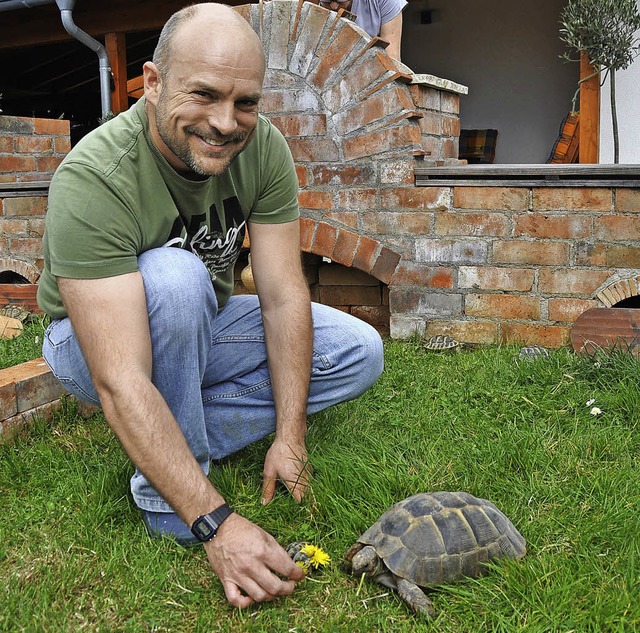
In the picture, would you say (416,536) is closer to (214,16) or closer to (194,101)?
(194,101)

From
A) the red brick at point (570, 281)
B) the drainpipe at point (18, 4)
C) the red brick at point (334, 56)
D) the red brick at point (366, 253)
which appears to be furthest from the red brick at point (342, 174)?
the drainpipe at point (18, 4)

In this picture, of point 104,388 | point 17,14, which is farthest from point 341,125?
point 17,14

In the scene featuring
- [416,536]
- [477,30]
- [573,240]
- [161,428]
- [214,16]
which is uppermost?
[477,30]

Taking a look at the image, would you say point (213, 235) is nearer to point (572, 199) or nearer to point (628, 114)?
point (572, 199)

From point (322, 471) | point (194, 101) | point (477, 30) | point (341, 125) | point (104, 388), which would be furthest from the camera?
point (477, 30)

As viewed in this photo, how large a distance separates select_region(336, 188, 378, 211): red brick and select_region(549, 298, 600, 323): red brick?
1208 millimetres

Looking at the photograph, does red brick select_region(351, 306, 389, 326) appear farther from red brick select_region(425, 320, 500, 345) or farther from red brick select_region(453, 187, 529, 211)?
red brick select_region(453, 187, 529, 211)

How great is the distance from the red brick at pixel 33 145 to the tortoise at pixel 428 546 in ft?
16.5

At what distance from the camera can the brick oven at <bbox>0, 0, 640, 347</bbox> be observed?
14.6 feet

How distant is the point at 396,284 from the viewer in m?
4.91

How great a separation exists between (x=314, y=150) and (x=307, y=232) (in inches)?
19.9

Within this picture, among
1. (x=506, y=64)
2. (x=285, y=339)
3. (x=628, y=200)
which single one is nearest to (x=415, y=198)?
(x=628, y=200)

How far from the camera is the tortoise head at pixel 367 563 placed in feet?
7.33

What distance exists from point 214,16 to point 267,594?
167 cm
